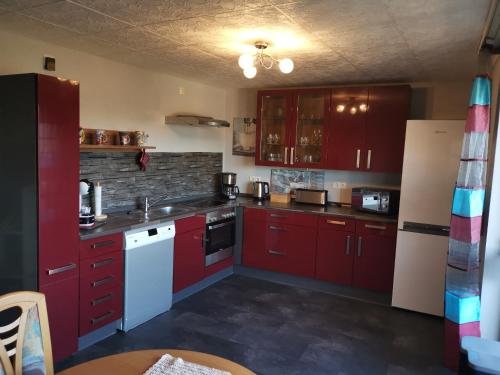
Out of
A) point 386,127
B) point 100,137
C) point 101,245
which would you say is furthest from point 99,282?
point 386,127

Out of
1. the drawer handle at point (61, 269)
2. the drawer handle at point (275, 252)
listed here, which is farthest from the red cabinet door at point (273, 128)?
the drawer handle at point (61, 269)

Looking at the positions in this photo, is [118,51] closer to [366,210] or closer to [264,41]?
[264,41]

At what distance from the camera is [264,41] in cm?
279

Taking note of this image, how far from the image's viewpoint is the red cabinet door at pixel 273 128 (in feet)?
14.9

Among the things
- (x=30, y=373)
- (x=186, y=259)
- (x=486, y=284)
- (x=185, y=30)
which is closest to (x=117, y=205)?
(x=186, y=259)

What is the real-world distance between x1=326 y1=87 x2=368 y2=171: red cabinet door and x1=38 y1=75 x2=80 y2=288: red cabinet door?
2.71 metres

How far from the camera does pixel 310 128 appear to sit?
450cm

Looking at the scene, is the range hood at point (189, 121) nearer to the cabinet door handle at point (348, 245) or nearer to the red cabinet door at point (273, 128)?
the red cabinet door at point (273, 128)

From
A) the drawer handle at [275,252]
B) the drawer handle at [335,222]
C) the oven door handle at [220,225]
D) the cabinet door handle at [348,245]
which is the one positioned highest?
the drawer handle at [335,222]

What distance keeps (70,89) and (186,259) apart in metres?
1.90

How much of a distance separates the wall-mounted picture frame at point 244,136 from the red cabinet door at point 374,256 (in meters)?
1.84

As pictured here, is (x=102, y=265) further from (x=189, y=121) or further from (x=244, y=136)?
(x=244, y=136)

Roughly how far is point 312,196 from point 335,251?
78 cm

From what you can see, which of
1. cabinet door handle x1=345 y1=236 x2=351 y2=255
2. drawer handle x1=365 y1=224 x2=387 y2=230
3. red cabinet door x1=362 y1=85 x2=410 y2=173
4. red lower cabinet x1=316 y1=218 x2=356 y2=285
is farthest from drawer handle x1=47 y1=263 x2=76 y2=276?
red cabinet door x1=362 y1=85 x2=410 y2=173
